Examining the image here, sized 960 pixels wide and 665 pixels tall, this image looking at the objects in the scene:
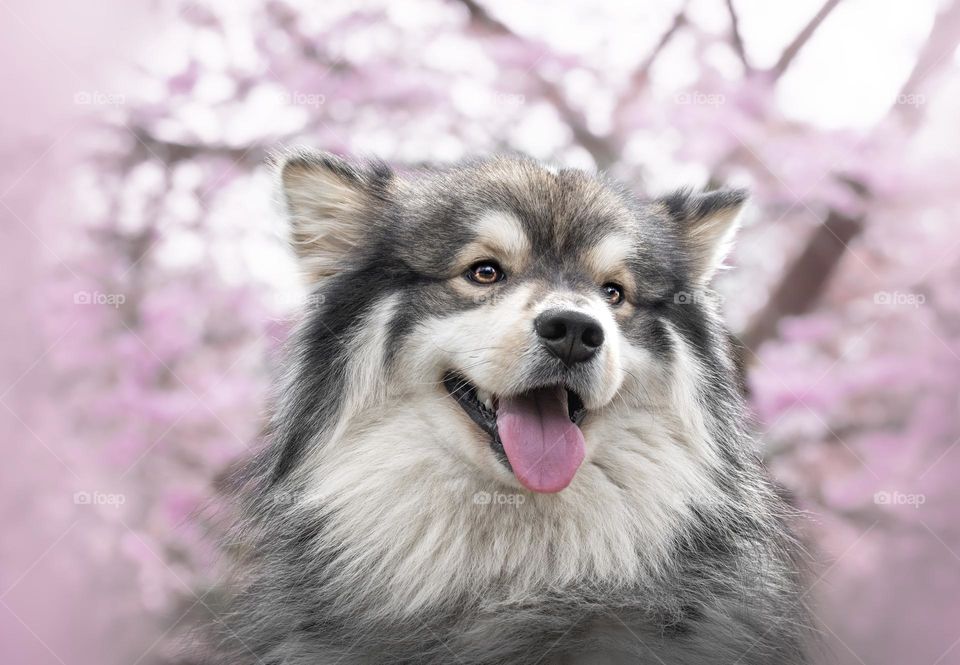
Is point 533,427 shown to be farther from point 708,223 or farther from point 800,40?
point 800,40

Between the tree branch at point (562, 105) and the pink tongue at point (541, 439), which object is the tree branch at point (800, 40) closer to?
the tree branch at point (562, 105)

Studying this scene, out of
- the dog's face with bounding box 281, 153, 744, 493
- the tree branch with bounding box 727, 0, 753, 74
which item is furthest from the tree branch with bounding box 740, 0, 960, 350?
the dog's face with bounding box 281, 153, 744, 493

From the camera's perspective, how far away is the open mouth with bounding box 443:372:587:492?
2.55 metres

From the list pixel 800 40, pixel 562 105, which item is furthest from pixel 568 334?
pixel 562 105

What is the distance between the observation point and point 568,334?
97.7 inches

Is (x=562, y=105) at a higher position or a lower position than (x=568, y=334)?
lower

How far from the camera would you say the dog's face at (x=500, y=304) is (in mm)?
2559

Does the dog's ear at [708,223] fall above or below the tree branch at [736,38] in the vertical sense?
below

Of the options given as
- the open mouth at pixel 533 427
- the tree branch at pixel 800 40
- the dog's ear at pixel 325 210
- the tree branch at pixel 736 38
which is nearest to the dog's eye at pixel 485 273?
the open mouth at pixel 533 427

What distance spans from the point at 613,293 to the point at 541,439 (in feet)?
1.92

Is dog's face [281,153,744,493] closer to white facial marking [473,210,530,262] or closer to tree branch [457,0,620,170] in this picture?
white facial marking [473,210,530,262]

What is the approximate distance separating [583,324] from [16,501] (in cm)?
442

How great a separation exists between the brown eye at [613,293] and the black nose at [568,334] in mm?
362

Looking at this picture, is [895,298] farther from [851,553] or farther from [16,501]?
[16,501]
